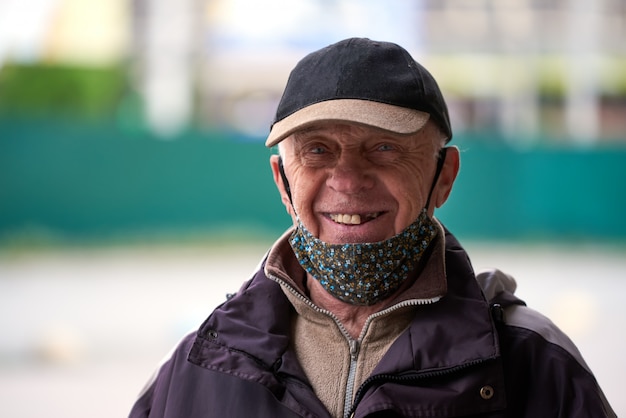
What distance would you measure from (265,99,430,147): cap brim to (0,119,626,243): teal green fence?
9.54 meters

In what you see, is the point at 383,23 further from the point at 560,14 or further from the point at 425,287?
the point at 425,287

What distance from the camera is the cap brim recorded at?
1500 mm

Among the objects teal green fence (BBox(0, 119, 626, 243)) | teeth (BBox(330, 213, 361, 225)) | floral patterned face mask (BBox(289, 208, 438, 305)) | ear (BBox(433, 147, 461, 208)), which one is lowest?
teal green fence (BBox(0, 119, 626, 243))

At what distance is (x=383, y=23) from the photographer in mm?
14508

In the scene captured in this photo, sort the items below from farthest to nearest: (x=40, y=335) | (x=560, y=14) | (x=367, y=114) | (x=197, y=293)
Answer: (x=560, y=14)
(x=197, y=293)
(x=40, y=335)
(x=367, y=114)

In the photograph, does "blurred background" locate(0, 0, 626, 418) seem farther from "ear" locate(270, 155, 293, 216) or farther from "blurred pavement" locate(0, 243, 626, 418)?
"ear" locate(270, 155, 293, 216)

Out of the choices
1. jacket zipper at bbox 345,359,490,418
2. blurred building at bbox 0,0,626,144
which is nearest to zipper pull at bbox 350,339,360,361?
jacket zipper at bbox 345,359,490,418

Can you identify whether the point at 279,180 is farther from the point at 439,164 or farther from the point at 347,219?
the point at 439,164

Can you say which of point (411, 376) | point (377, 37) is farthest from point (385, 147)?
point (377, 37)

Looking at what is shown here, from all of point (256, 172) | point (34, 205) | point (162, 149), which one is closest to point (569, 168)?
point (256, 172)

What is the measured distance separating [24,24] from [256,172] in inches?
193

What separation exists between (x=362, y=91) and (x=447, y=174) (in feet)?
0.93

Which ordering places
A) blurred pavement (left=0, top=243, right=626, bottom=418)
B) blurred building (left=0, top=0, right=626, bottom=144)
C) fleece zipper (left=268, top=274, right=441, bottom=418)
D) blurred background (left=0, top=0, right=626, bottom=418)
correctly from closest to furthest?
1. fleece zipper (left=268, top=274, right=441, bottom=418)
2. blurred pavement (left=0, top=243, right=626, bottom=418)
3. blurred background (left=0, top=0, right=626, bottom=418)
4. blurred building (left=0, top=0, right=626, bottom=144)

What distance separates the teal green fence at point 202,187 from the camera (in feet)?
36.5
